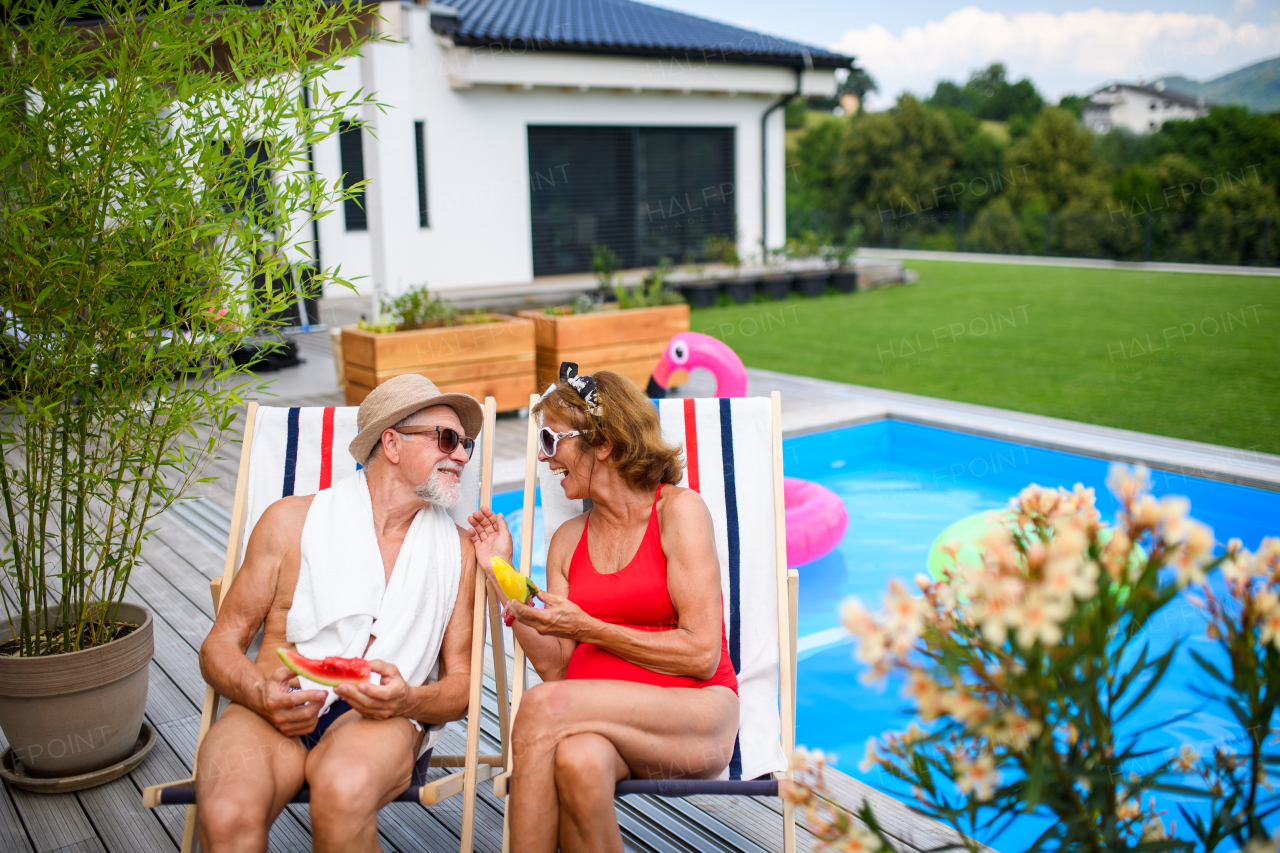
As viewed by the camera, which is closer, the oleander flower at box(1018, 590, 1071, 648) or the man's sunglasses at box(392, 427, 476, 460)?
the oleander flower at box(1018, 590, 1071, 648)

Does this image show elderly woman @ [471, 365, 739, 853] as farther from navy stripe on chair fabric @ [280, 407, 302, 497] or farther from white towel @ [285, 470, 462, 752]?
navy stripe on chair fabric @ [280, 407, 302, 497]

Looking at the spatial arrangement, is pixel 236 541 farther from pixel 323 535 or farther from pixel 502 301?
pixel 502 301

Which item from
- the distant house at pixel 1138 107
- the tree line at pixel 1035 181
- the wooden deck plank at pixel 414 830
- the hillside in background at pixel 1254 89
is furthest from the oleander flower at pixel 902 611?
the distant house at pixel 1138 107

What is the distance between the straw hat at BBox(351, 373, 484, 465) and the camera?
8.02 feet

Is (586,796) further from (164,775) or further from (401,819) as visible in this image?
(164,775)

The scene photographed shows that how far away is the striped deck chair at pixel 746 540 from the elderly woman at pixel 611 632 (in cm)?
13

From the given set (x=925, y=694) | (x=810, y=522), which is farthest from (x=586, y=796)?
(x=810, y=522)

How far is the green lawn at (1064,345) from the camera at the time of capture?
24.8ft

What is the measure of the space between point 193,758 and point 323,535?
100 cm

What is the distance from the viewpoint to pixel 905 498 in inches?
253

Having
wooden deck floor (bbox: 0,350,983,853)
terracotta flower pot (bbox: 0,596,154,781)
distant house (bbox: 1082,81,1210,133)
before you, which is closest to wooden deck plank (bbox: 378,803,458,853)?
wooden deck floor (bbox: 0,350,983,853)

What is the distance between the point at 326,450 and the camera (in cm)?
283

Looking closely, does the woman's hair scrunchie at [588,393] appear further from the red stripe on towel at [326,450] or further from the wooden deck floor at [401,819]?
the wooden deck floor at [401,819]

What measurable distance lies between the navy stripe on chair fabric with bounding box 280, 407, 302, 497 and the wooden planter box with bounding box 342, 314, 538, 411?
3.86 m
